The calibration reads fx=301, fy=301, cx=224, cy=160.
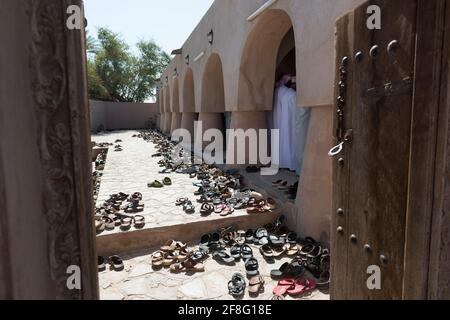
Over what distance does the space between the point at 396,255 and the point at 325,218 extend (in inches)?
105

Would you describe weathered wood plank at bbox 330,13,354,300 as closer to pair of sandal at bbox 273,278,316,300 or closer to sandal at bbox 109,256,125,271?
pair of sandal at bbox 273,278,316,300

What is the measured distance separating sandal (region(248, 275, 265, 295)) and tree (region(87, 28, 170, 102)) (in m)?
28.7

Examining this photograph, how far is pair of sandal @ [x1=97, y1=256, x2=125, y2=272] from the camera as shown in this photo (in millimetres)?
3793

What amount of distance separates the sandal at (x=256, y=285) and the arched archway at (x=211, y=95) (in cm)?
815

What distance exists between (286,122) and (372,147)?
5.68 m

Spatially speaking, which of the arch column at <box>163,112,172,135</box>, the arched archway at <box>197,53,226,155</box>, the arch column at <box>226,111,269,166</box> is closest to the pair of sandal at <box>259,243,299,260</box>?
the arch column at <box>226,111,269,166</box>

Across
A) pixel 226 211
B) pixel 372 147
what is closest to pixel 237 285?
pixel 226 211

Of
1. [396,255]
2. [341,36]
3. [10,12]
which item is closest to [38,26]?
[10,12]

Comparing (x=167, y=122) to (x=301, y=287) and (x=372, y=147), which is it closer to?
(x=301, y=287)

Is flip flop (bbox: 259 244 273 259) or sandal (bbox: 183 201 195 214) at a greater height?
sandal (bbox: 183 201 195 214)

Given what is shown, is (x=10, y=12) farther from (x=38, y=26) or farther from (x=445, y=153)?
(x=445, y=153)

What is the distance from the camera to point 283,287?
3.31m

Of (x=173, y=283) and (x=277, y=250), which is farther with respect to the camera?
(x=277, y=250)

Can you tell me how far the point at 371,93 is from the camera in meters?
1.75
